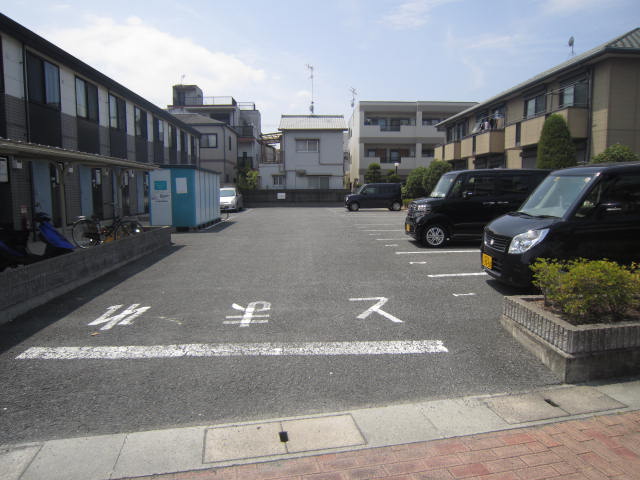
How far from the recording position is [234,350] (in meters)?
4.59

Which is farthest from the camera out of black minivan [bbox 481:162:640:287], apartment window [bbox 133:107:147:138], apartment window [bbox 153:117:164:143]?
apartment window [bbox 153:117:164:143]

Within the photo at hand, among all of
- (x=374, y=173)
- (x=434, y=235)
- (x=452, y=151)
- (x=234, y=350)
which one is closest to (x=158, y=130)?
(x=374, y=173)

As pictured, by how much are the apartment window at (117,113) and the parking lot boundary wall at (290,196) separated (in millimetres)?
16023

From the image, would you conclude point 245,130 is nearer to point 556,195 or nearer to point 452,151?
point 452,151

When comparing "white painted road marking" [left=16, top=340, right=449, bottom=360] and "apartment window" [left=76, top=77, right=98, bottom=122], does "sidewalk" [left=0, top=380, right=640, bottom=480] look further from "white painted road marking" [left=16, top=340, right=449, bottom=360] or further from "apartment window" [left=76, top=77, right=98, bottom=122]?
"apartment window" [left=76, top=77, right=98, bottom=122]

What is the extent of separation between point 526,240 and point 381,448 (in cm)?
436

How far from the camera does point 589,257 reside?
6066 millimetres

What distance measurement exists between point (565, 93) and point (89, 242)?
19257 mm

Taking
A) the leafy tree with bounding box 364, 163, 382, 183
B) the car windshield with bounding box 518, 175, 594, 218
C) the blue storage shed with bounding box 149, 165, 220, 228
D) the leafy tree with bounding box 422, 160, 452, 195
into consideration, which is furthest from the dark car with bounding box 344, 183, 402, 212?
the car windshield with bounding box 518, 175, 594, 218

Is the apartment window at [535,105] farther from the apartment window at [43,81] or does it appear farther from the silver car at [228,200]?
the apartment window at [43,81]

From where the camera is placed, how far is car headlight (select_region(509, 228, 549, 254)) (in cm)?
614

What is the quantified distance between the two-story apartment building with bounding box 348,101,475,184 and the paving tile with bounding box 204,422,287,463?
4041 centimetres

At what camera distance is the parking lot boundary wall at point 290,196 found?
37219 millimetres

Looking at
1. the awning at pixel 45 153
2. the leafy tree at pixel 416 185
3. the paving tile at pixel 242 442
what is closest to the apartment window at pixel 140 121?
the awning at pixel 45 153
